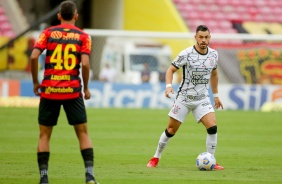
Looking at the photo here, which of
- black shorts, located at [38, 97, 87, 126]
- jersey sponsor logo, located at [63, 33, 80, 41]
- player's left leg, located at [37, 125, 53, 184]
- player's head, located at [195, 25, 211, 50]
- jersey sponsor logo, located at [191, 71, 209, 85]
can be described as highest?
player's head, located at [195, 25, 211, 50]

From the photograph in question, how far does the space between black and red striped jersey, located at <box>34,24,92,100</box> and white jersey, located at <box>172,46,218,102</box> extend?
2767 millimetres

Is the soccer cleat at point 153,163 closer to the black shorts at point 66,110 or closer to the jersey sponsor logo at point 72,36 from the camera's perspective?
the black shorts at point 66,110

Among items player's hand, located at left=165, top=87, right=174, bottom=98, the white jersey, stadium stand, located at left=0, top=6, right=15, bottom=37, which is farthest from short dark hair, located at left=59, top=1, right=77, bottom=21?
stadium stand, located at left=0, top=6, right=15, bottom=37

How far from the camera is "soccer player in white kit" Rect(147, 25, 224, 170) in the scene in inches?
454

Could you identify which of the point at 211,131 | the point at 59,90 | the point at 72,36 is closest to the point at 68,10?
the point at 72,36

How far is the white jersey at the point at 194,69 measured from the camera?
37.9 feet

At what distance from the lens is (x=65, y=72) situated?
9.06 meters

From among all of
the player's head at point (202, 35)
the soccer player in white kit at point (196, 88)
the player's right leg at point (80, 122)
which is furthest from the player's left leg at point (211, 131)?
the player's right leg at point (80, 122)

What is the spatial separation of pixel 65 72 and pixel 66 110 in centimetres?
45

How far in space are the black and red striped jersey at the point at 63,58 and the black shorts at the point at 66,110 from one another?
77 mm

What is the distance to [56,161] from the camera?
12.3m

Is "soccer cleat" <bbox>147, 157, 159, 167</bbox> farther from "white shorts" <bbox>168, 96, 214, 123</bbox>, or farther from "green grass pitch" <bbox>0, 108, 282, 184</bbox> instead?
"white shorts" <bbox>168, 96, 214, 123</bbox>

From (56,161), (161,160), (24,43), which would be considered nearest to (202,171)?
(161,160)

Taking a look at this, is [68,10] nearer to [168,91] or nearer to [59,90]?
[59,90]
